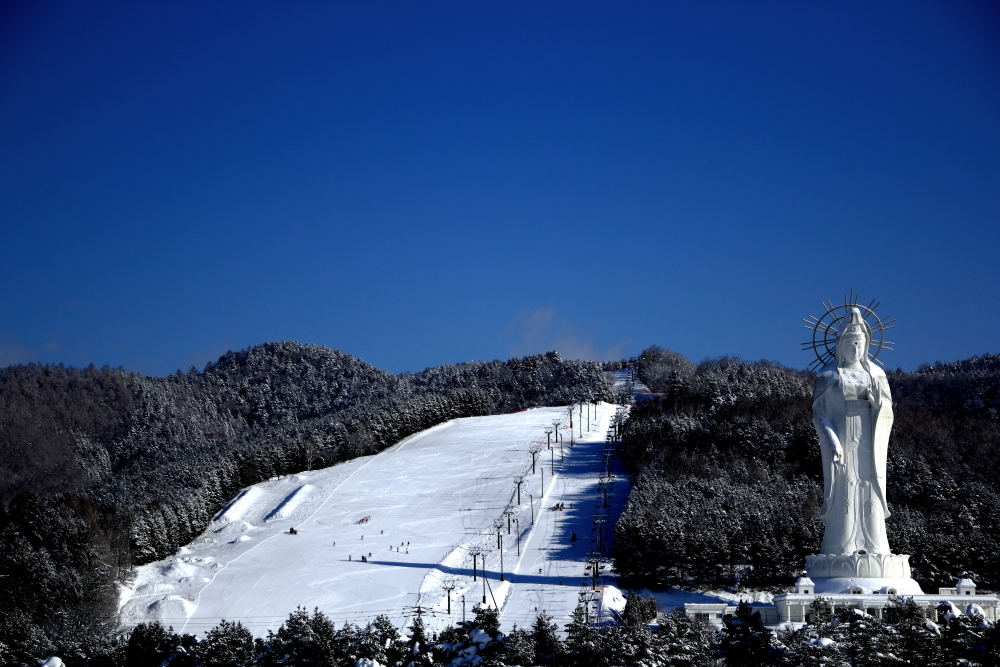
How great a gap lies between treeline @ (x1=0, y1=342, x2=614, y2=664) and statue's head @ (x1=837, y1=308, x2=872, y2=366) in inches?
1092

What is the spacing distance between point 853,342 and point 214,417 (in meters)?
95.4

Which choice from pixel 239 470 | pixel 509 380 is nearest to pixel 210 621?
pixel 239 470

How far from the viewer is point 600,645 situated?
108ft

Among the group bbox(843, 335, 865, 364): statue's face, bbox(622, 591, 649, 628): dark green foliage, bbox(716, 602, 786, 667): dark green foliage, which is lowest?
bbox(716, 602, 786, 667): dark green foliage

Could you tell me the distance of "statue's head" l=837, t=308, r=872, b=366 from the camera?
40156 mm

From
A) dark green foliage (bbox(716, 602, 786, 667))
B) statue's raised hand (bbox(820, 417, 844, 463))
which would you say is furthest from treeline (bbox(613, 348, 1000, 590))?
dark green foliage (bbox(716, 602, 786, 667))

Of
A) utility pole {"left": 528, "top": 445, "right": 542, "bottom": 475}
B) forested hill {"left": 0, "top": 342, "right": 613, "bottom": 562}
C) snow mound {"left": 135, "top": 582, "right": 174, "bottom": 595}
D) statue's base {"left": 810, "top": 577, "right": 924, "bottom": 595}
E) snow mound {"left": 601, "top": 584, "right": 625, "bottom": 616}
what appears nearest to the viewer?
statue's base {"left": 810, "top": 577, "right": 924, "bottom": 595}

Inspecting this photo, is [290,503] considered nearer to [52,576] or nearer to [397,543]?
[397,543]

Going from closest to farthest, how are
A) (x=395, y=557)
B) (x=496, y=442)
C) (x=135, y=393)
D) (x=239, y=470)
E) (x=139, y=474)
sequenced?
(x=395, y=557) → (x=239, y=470) → (x=139, y=474) → (x=496, y=442) → (x=135, y=393)

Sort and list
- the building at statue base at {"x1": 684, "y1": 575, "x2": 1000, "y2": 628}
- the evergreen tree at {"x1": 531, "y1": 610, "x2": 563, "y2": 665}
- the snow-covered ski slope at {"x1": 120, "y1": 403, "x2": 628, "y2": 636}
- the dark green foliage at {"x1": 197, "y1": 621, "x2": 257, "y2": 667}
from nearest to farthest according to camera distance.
Answer: the evergreen tree at {"x1": 531, "y1": 610, "x2": 563, "y2": 665} < the dark green foliage at {"x1": 197, "y1": 621, "x2": 257, "y2": 667} < the building at statue base at {"x1": 684, "y1": 575, "x2": 1000, "y2": 628} < the snow-covered ski slope at {"x1": 120, "y1": 403, "x2": 628, "y2": 636}

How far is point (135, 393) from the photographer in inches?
4953

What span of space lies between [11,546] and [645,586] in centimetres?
2635

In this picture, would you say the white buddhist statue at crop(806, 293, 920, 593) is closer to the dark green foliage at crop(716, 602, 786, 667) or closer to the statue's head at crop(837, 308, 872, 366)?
the statue's head at crop(837, 308, 872, 366)

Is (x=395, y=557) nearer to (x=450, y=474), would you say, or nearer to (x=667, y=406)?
(x=450, y=474)
